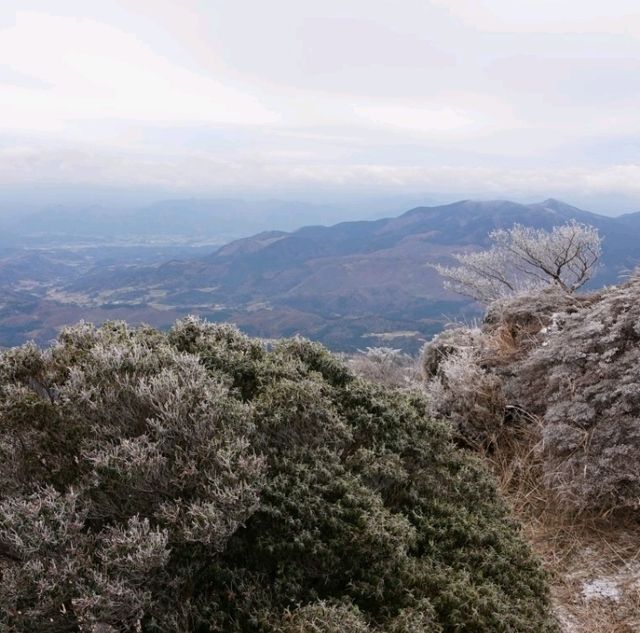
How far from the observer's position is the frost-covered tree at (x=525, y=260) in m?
17.7

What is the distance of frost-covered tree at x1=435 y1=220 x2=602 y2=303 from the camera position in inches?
698

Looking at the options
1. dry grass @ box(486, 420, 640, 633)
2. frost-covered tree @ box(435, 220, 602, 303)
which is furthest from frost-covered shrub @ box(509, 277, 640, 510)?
frost-covered tree @ box(435, 220, 602, 303)

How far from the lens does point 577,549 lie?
4676 mm

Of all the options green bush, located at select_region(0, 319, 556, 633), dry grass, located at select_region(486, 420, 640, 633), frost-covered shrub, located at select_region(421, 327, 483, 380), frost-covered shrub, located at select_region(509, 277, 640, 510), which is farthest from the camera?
frost-covered shrub, located at select_region(421, 327, 483, 380)

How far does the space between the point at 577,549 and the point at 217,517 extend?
335 cm

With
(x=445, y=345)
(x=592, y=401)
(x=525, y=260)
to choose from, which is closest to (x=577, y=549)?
(x=592, y=401)

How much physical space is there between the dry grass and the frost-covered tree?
11.4 meters

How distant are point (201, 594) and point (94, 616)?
60cm

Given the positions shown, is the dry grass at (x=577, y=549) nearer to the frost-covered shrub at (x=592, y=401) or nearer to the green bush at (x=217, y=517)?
the frost-covered shrub at (x=592, y=401)

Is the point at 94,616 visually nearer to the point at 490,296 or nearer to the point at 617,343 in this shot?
the point at 617,343

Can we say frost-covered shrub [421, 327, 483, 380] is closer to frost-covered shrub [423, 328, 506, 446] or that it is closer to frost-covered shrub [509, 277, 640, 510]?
frost-covered shrub [423, 328, 506, 446]

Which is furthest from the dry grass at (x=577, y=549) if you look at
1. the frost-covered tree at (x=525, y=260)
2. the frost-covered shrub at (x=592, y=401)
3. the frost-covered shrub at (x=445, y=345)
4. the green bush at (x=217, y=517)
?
the frost-covered tree at (x=525, y=260)

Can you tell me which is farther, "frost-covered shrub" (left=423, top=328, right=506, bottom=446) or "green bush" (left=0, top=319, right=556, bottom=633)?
"frost-covered shrub" (left=423, top=328, right=506, bottom=446)

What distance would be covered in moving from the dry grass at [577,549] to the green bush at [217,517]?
2.38ft
